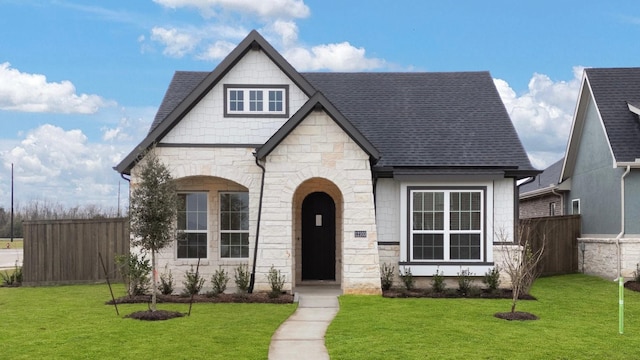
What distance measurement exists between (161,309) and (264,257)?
3.25 m

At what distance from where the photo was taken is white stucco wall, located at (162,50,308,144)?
1772 centimetres

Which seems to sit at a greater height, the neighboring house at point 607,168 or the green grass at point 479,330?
the neighboring house at point 607,168

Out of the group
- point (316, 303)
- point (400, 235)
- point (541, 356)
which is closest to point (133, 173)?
point (316, 303)

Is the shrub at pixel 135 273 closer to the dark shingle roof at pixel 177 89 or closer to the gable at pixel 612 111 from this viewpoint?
the dark shingle roof at pixel 177 89

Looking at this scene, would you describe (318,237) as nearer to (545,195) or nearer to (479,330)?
(479,330)

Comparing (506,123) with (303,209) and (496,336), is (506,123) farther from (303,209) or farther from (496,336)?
(496,336)

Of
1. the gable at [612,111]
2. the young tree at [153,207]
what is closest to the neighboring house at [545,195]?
the gable at [612,111]

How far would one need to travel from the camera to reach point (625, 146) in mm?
20734

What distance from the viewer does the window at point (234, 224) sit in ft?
62.3

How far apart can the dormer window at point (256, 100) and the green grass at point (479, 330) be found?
5.61m

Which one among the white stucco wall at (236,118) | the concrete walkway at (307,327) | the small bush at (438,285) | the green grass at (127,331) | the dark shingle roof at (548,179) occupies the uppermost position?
the white stucco wall at (236,118)

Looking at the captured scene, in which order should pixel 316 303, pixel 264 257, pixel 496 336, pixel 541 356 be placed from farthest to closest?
pixel 264 257
pixel 316 303
pixel 496 336
pixel 541 356

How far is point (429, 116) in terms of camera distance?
67.3 ft

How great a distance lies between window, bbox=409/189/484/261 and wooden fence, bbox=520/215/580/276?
4428 mm
